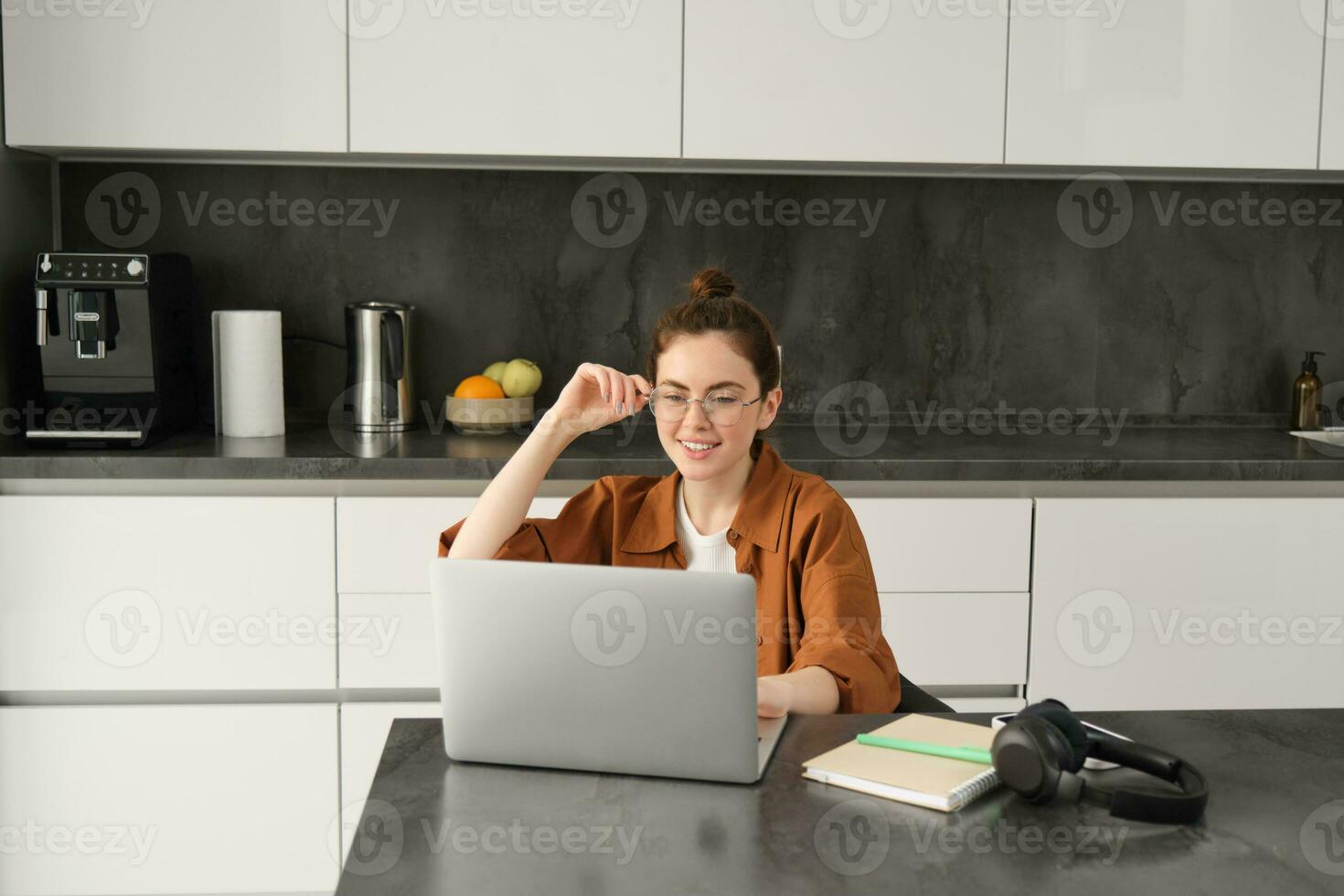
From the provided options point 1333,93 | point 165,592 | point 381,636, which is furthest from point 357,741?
point 1333,93

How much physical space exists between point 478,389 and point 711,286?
1.14m

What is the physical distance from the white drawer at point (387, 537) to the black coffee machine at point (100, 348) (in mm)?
468

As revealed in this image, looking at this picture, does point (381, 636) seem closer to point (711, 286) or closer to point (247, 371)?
point (247, 371)

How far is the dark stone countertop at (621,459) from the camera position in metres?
2.45

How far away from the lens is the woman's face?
5.57ft

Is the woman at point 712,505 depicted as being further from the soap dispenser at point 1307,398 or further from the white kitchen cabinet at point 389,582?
the soap dispenser at point 1307,398

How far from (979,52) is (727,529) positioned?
4.86 feet

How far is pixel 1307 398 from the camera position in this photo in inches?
121

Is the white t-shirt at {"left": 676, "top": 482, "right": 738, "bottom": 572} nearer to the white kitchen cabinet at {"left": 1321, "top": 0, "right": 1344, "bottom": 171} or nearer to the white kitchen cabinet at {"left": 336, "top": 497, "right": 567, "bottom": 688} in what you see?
the white kitchen cabinet at {"left": 336, "top": 497, "right": 567, "bottom": 688}

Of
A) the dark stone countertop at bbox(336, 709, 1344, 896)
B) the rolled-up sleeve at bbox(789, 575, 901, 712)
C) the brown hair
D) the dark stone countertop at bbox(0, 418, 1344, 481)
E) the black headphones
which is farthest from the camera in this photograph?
the dark stone countertop at bbox(0, 418, 1344, 481)

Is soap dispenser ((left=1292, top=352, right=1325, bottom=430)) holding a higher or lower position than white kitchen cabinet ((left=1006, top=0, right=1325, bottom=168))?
lower

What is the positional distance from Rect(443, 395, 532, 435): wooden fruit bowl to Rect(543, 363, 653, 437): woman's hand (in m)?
1.11

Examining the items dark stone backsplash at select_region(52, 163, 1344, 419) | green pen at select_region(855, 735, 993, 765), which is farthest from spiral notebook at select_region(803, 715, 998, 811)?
dark stone backsplash at select_region(52, 163, 1344, 419)

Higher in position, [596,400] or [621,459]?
[596,400]
